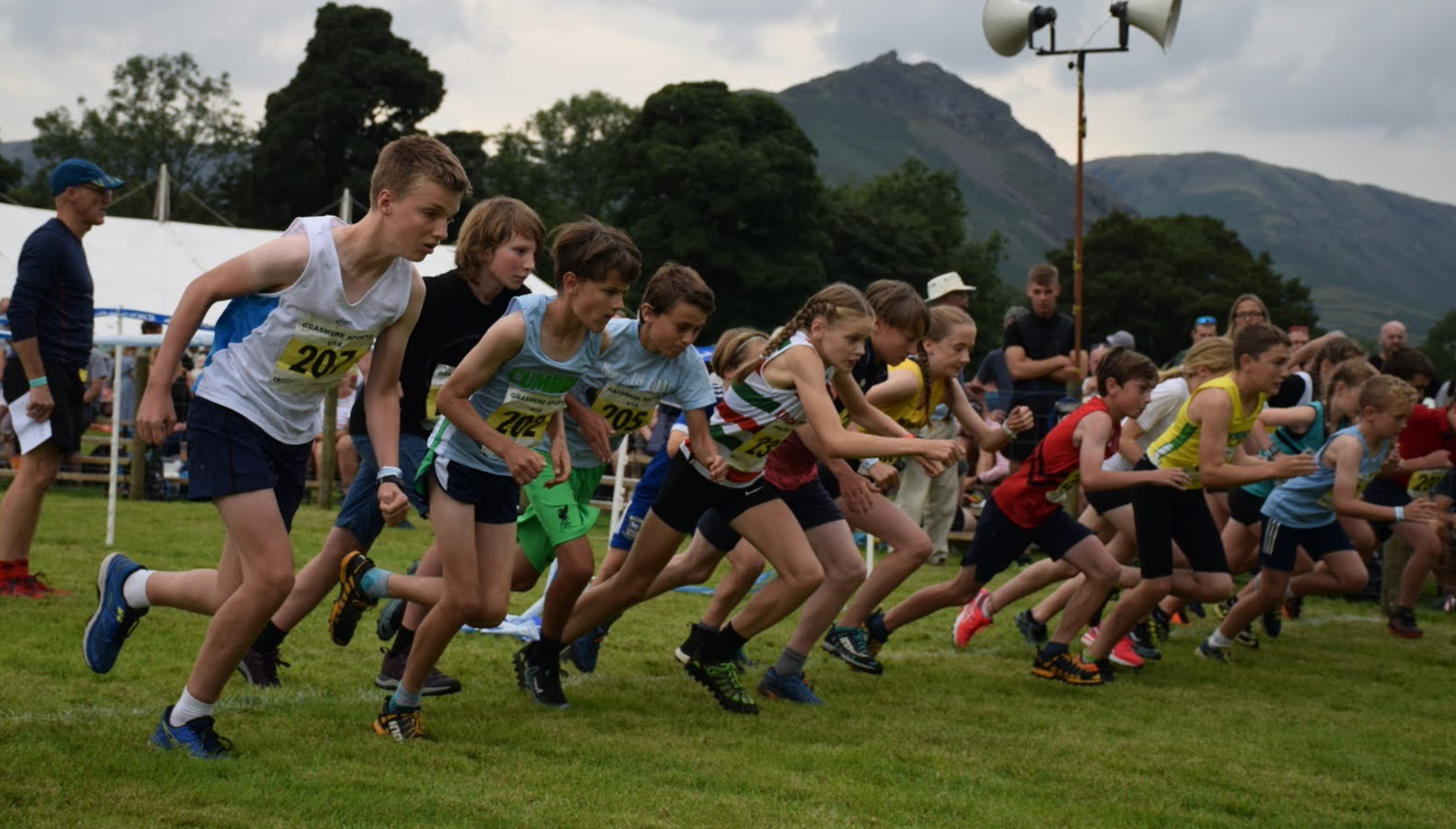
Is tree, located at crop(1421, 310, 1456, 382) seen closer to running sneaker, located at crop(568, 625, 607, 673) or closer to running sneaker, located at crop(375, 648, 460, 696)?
running sneaker, located at crop(568, 625, 607, 673)

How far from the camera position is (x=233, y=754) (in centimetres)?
488

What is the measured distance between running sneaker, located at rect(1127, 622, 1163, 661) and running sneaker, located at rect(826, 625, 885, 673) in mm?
2066

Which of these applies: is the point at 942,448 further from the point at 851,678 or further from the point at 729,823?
the point at 851,678

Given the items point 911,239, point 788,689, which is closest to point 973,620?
point 788,689

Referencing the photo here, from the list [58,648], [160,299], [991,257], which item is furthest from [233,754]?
[991,257]

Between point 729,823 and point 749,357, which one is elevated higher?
point 749,357

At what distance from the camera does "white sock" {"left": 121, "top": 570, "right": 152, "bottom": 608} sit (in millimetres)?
5270

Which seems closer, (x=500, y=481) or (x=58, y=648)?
(x=500, y=481)

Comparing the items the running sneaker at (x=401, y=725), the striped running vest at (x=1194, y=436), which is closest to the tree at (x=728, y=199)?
the striped running vest at (x=1194, y=436)

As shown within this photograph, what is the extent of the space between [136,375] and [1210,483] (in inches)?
470

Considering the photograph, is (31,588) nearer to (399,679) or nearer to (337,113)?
(399,679)

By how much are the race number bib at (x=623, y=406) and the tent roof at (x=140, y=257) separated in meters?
13.9

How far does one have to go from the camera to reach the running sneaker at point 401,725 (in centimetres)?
Result: 537

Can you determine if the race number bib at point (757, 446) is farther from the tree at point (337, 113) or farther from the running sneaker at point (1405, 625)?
the tree at point (337, 113)
